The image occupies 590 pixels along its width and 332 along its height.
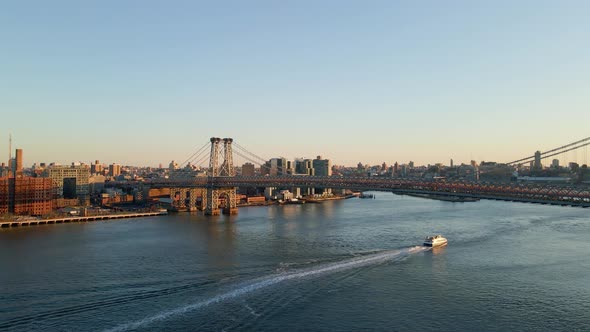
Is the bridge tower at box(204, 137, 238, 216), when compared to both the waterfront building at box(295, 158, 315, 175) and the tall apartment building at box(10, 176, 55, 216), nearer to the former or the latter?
the tall apartment building at box(10, 176, 55, 216)

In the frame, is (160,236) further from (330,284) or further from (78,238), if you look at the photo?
(330,284)

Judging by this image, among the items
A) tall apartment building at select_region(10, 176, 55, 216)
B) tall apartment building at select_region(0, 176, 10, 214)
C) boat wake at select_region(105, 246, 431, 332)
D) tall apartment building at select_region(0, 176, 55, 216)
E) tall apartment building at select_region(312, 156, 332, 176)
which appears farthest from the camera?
tall apartment building at select_region(312, 156, 332, 176)

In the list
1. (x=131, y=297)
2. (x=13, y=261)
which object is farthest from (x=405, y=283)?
(x=13, y=261)

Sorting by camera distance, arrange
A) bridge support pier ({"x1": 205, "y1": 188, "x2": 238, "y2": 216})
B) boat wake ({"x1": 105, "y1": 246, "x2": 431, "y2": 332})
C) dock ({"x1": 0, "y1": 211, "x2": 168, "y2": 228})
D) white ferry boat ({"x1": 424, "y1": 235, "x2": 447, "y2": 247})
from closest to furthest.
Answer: boat wake ({"x1": 105, "y1": 246, "x2": 431, "y2": 332}), white ferry boat ({"x1": 424, "y1": 235, "x2": 447, "y2": 247}), dock ({"x1": 0, "y1": 211, "x2": 168, "y2": 228}), bridge support pier ({"x1": 205, "y1": 188, "x2": 238, "y2": 216})

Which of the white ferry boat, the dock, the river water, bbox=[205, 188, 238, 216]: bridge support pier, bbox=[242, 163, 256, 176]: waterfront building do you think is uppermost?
bbox=[242, 163, 256, 176]: waterfront building

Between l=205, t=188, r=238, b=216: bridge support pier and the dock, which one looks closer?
the dock

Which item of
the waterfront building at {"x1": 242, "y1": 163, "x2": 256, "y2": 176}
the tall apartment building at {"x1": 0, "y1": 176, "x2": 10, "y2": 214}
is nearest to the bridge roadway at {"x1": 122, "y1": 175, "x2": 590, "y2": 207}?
the tall apartment building at {"x1": 0, "y1": 176, "x2": 10, "y2": 214}

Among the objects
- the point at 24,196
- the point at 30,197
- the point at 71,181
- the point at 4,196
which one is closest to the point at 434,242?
the point at 30,197

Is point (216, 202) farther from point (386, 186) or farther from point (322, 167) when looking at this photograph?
point (322, 167)
